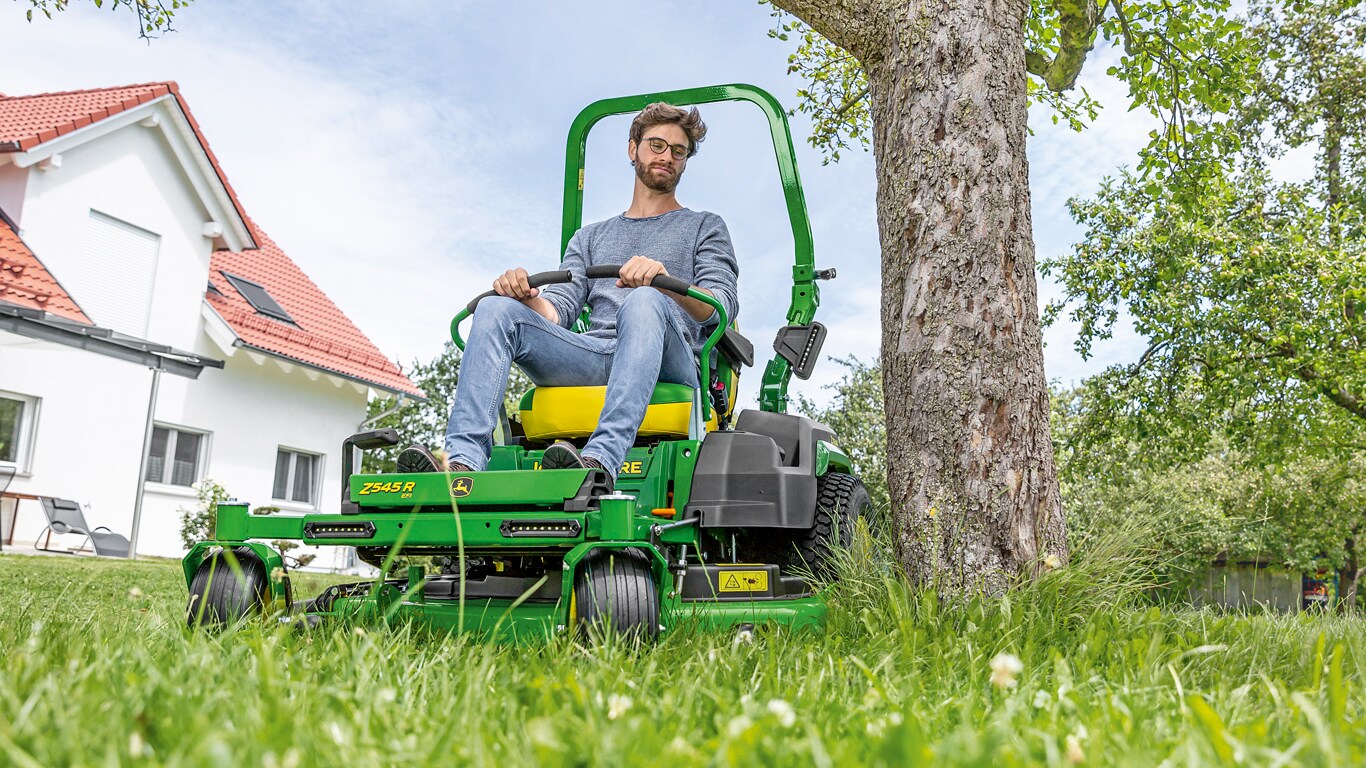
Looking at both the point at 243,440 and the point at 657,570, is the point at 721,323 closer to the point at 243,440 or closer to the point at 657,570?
the point at 657,570

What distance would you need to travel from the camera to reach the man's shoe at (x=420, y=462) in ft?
9.95

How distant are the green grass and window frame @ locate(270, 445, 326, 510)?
1280 centimetres

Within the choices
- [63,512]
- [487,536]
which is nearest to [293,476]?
[63,512]

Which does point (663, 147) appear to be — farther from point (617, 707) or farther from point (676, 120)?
point (617, 707)

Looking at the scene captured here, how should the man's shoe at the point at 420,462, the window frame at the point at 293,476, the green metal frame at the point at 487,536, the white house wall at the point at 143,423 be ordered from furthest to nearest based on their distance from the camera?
the window frame at the point at 293,476, the white house wall at the point at 143,423, the man's shoe at the point at 420,462, the green metal frame at the point at 487,536

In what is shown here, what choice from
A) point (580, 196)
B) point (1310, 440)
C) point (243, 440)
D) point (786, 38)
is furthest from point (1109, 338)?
point (243, 440)

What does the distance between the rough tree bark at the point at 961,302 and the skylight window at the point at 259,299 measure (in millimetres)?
13175

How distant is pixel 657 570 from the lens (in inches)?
106

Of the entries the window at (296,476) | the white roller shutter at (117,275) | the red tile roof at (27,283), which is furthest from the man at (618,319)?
the window at (296,476)

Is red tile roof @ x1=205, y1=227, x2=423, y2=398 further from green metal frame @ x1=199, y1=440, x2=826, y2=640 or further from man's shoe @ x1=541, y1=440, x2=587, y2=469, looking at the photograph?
man's shoe @ x1=541, y1=440, x2=587, y2=469

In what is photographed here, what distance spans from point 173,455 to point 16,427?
2.01 m

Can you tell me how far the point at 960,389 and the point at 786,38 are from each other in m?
5.26

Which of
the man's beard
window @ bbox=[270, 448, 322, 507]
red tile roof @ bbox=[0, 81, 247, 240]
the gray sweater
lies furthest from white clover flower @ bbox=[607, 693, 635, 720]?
window @ bbox=[270, 448, 322, 507]

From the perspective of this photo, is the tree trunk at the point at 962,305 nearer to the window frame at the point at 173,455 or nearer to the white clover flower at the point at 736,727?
the white clover flower at the point at 736,727
